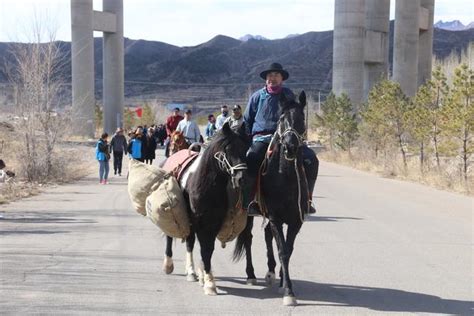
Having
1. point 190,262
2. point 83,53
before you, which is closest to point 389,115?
point 190,262

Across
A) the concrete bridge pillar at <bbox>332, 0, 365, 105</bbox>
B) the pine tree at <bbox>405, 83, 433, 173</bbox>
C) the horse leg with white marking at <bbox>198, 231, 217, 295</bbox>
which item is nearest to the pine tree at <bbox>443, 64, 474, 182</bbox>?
the pine tree at <bbox>405, 83, 433, 173</bbox>

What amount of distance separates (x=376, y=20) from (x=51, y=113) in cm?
3283

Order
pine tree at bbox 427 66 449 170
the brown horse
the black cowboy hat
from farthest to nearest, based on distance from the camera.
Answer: pine tree at bbox 427 66 449 170, the brown horse, the black cowboy hat

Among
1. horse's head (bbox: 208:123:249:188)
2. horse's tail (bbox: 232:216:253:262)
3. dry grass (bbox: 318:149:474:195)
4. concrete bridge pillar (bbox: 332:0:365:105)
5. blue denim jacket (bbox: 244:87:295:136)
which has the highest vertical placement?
concrete bridge pillar (bbox: 332:0:365:105)

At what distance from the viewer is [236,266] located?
916 centimetres

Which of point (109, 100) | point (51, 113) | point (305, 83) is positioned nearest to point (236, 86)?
point (305, 83)

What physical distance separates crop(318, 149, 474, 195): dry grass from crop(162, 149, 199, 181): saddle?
13.4 metres

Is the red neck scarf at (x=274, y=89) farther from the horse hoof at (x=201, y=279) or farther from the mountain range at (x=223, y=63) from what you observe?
the mountain range at (x=223, y=63)

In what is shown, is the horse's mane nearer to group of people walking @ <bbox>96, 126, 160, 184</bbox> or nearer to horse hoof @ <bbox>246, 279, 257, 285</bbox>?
horse hoof @ <bbox>246, 279, 257, 285</bbox>

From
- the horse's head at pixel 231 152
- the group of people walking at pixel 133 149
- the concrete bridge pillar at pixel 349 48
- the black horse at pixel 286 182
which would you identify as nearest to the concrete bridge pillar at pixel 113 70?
the concrete bridge pillar at pixel 349 48

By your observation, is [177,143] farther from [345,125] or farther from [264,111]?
[345,125]

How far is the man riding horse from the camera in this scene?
7.55m

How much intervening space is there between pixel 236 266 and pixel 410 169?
1856 cm

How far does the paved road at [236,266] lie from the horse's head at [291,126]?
1.70 meters
